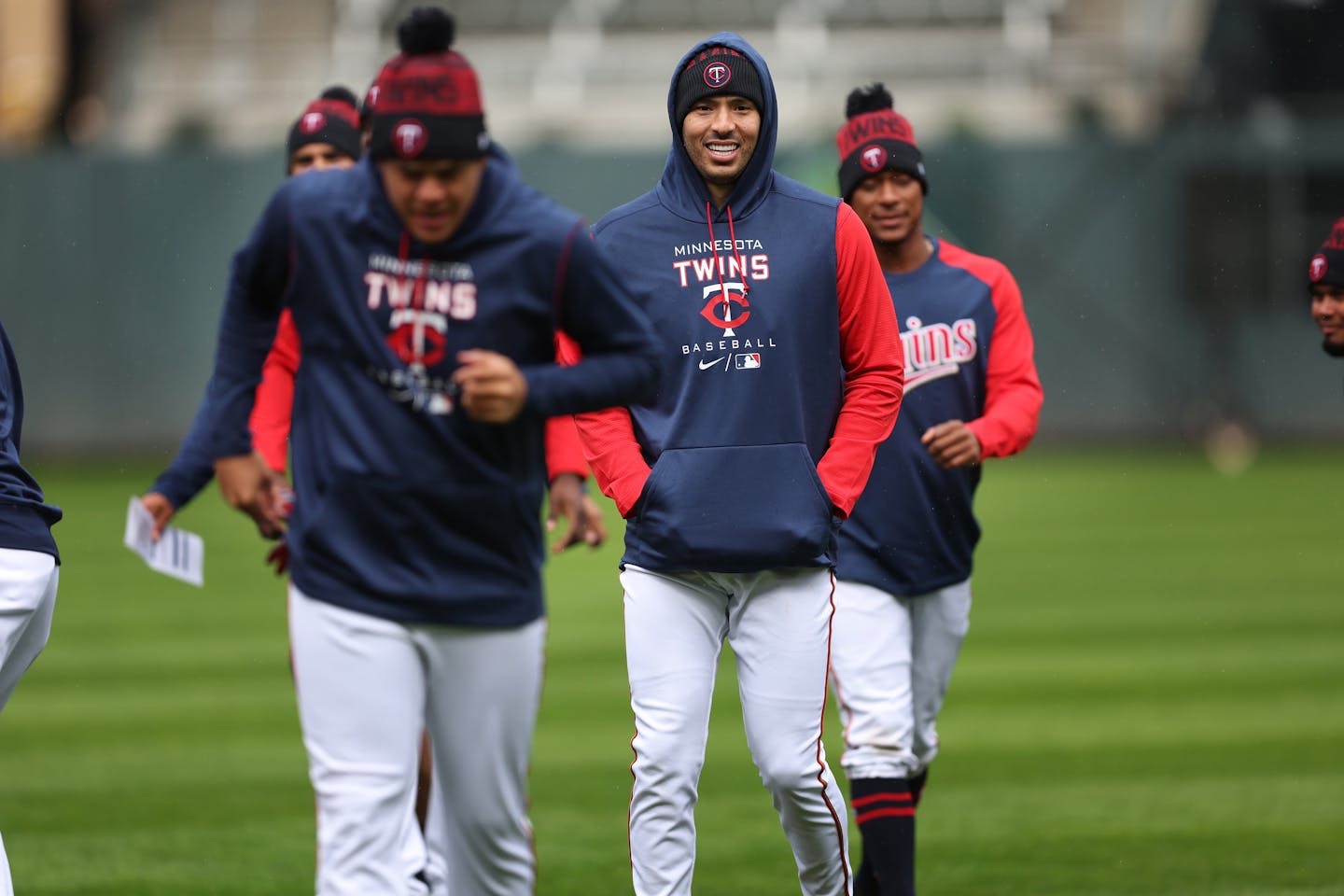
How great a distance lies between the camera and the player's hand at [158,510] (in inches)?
244

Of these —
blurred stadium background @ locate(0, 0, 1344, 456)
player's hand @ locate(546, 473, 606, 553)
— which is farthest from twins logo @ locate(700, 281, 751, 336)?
blurred stadium background @ locate(0, 0, 1344, 456)

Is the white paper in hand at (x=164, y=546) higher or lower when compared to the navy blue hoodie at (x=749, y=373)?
lower

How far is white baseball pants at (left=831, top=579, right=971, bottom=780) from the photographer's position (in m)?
7.09

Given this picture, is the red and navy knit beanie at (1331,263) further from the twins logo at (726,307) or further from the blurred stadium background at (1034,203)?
the blurred stadium background at (1034,203)

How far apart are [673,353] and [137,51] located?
120ft

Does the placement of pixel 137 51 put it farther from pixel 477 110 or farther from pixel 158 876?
pixel 477 110

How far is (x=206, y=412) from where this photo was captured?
5324 millimetres

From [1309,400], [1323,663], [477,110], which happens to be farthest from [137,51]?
[477,110]

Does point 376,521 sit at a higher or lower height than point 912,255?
lower

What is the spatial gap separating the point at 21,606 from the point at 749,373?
7.35 feet

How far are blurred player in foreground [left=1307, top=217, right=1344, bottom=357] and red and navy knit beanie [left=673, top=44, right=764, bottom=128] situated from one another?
2066 mm

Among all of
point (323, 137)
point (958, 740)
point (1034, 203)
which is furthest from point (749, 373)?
point (1034, 203)

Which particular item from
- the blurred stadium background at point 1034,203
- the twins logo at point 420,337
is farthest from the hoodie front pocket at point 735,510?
the blurred stadium background at point 1034,203

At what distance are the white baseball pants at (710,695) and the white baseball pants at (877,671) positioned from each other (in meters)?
0.78
